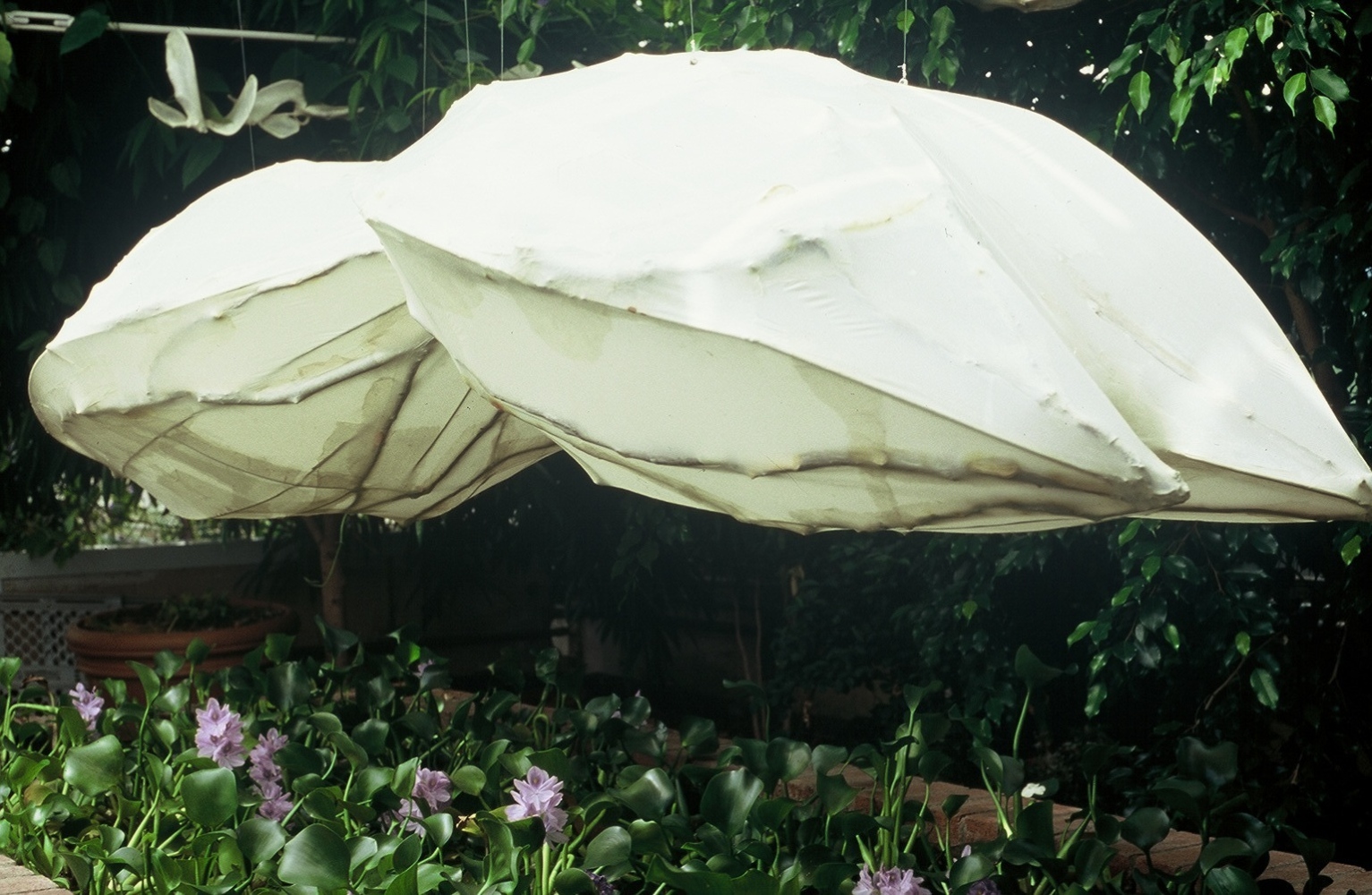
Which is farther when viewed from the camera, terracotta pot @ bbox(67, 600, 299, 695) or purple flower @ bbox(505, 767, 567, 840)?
terracotta pot @ bbox(67, 600, 299, 695)

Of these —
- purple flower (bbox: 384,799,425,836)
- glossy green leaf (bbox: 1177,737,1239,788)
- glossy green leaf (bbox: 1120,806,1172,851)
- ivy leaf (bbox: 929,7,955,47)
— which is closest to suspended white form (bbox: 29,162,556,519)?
purple flower (bbox: 384,799,425,836)

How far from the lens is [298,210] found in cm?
190

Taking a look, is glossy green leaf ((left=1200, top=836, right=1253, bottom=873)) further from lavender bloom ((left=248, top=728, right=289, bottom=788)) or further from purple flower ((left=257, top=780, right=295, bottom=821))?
lavender bloom ((left=248, top=728, right=289, bottom=788))

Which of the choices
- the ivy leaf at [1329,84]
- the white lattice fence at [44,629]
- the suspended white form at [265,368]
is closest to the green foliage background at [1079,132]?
the ivy leaf at [1329,84]

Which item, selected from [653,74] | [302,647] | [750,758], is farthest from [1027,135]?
[302,647]

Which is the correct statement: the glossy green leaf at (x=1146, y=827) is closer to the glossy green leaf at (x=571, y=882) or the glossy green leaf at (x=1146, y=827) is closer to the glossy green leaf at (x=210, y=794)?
the glossy green leaf at (x=571, y=882)

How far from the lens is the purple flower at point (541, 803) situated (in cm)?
227

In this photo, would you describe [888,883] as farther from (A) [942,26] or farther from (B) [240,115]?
(B) [240,115]

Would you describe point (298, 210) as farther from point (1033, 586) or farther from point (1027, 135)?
point (1033, 586)

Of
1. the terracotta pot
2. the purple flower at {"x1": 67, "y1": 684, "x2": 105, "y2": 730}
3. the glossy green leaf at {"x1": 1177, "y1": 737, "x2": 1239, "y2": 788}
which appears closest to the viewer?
the glossy green leaf at {"x1": 1177, "y1": 737, "x2": 1239, "y2": 788}

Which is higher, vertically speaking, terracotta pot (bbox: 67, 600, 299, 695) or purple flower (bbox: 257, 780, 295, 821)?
purple flower (bbox: 257, 780, 295, 821)

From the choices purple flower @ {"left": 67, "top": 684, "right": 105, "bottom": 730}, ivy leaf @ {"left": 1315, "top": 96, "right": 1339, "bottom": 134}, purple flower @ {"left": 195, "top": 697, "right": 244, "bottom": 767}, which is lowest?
purple flower @ {"left": 67, "top": 684, "right": 105, "bottom": 730}

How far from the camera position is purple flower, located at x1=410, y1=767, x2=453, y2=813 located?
259 cm

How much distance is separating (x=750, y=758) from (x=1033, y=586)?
6.30 ft
